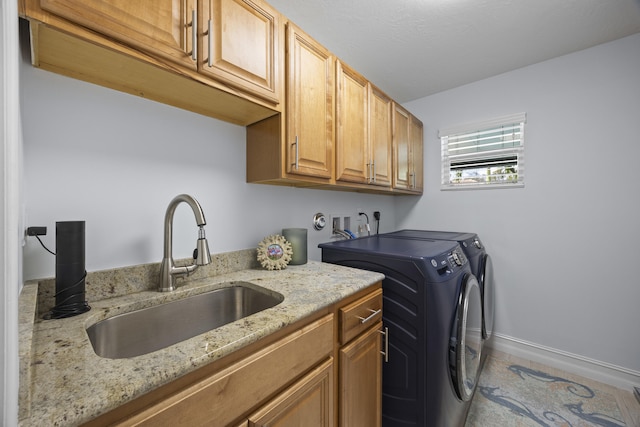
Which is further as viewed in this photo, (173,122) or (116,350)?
(173,122)

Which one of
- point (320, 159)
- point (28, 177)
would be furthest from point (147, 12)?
point (320, 159)

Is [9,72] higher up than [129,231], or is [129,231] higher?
[9,72]

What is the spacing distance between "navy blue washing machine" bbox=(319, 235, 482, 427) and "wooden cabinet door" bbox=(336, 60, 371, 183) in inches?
23.0

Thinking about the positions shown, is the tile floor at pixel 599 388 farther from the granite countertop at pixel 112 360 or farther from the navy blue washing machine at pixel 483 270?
the granite countertop at pixel 112 360

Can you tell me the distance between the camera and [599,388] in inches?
72.2

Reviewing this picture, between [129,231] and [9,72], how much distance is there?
87 centimetres

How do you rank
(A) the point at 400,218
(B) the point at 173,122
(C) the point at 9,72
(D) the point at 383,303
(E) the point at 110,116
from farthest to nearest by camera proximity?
1. (A) the point at 400,218
2. (D) the point at 383,303
3. (B) the point at 173,122
4. (E) the point at 110,116
5. (C) the point at 9,72

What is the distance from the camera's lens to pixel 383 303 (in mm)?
1399

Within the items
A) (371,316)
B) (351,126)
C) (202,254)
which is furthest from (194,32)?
(371,316)

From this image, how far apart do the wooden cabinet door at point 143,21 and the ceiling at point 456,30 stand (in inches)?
33.0

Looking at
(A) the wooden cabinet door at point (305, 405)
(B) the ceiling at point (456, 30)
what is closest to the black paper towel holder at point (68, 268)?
(A) the wooden cabinet door at point (305, 405)

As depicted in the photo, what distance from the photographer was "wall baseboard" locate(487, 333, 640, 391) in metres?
1.82

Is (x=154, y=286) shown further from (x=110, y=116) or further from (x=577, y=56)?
(x=577, y=56)

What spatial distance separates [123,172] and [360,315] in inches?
47.2
